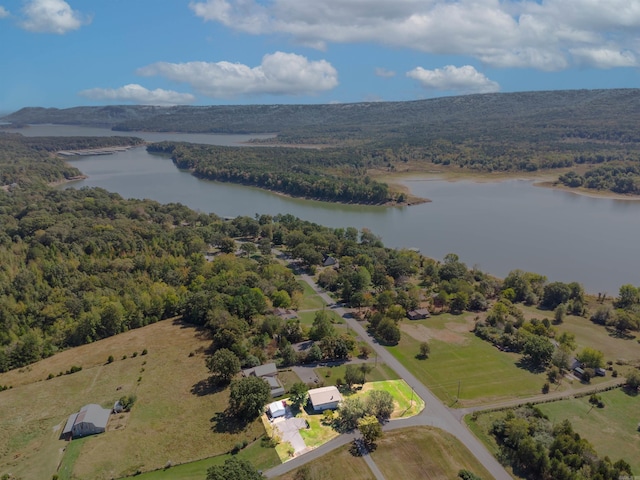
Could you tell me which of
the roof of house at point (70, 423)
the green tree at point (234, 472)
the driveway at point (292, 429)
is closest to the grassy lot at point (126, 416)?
the roof of house at point (70, 423)

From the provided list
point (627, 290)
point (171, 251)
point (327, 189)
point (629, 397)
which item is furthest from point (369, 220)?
point (629, 397)

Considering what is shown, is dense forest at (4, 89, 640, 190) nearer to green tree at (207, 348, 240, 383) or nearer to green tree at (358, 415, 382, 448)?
green tree at (207, 348, 240, 383)

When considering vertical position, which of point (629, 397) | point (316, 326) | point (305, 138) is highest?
point (305, 138)

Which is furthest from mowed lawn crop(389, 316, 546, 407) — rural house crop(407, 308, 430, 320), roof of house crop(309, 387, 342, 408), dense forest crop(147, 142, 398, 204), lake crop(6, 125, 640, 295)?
dense forest crop(147, 142, 398, 204)

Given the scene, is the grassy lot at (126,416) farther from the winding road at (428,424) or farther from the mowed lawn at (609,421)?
the mowed lawn at (609,421)

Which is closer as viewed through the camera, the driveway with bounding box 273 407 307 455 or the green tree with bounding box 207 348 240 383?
the driveway with bounding box 273 407 307 455

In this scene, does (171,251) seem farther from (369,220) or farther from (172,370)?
(369,220)

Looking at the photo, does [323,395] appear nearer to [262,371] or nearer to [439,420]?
[262,371]
